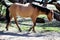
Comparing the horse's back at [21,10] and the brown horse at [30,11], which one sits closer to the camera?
the brown horse at [30,11]

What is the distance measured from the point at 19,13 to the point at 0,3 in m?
6.45

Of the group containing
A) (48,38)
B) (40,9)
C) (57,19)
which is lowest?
(57,19)

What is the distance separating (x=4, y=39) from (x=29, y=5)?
8.70 feet

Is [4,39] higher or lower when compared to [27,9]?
lower

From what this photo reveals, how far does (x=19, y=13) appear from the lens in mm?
10508

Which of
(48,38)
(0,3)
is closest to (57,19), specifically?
(0,3)

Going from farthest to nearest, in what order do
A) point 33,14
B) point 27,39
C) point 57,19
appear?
point 57,19 → point 33,14 → point 27,39

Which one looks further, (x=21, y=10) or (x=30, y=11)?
(x=21, y=10)

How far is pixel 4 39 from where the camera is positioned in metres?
8.20

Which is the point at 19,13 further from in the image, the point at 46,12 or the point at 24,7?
the point at 46,12

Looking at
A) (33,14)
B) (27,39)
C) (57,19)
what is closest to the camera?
(27,39)

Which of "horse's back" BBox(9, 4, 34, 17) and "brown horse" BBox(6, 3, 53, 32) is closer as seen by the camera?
"brown horse" BBox(6, 3, 53, 32)

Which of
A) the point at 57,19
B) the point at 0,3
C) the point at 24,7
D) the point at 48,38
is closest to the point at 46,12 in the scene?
the point at 24,7

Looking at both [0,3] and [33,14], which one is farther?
[0,3]
